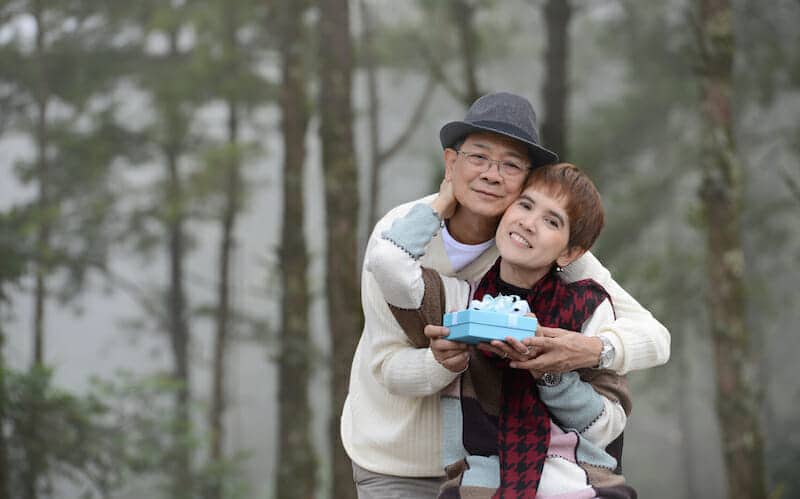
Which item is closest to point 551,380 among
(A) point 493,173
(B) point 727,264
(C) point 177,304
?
(A) point 493,173

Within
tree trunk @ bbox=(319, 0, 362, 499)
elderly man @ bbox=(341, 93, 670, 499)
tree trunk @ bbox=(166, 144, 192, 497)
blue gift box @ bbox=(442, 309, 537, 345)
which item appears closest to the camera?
blue gift box @ bbox=(442, 309, 537, 345)

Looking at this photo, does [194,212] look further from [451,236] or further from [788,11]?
[451,236]

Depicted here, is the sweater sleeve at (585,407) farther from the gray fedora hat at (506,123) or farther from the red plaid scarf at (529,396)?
the gray fedora hat at (506,123)

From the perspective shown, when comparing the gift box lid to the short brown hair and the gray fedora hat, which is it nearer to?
the short brown hair

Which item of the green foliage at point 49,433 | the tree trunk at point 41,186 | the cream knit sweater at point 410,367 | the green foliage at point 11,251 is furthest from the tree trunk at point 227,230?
the cream knit sweater at point 410,367

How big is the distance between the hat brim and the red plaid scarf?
1.23ft

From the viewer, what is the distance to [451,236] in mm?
3617

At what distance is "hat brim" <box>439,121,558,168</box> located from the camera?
3.40 m

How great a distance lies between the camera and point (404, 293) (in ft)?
10.9

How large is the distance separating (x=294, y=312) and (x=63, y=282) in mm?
9615

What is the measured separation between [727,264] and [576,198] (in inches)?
215

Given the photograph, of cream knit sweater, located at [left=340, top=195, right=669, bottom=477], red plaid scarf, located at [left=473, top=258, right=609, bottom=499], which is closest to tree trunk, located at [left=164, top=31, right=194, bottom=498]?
cream knit sweater, located at [left=340, top=195, right=669, bottom=477]

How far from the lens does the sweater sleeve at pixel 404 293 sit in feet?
10.8

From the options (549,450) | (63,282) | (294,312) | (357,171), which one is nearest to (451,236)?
(549,450)
